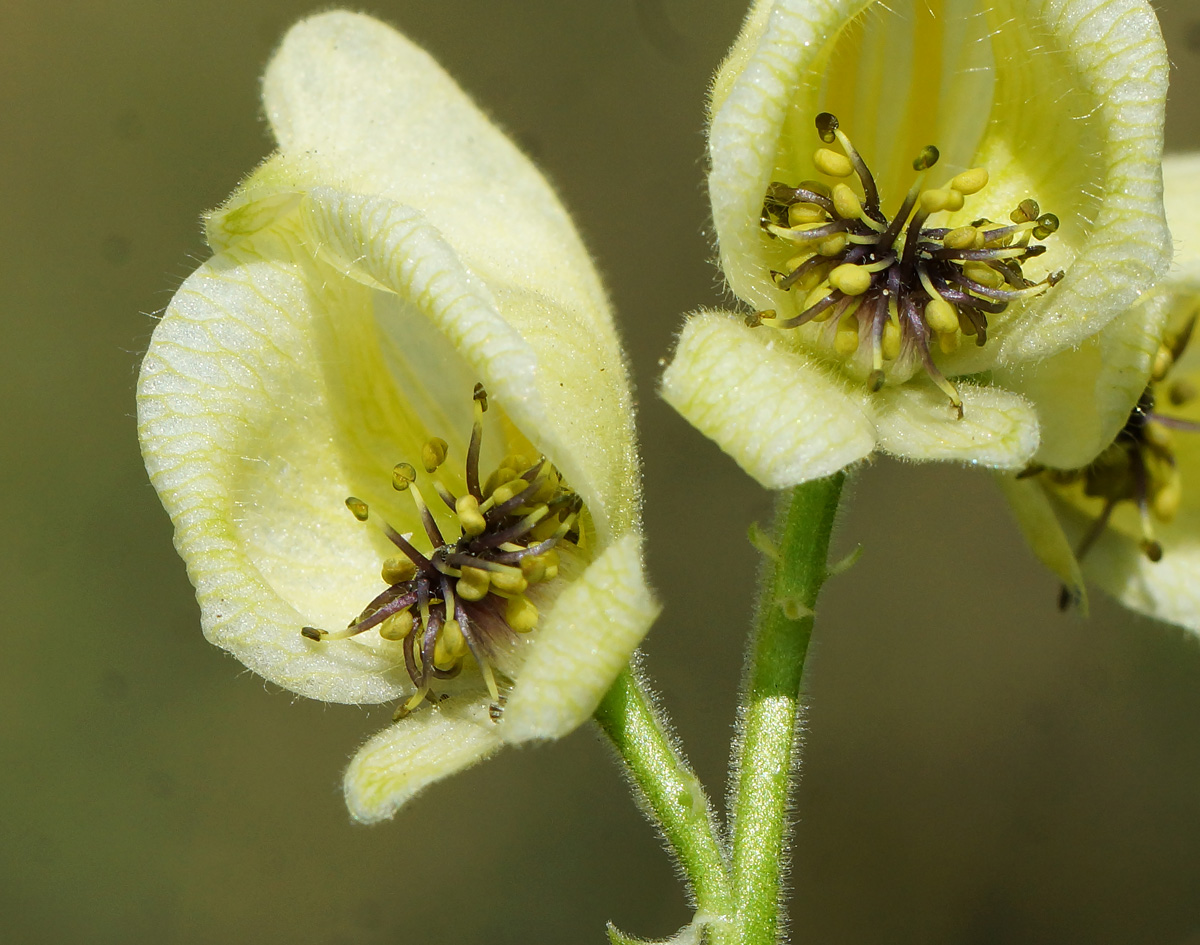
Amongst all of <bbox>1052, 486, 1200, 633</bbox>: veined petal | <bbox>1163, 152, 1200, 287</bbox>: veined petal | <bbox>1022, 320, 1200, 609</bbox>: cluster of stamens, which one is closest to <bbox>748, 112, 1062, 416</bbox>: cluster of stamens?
<bbox>1163, 152, 1200, 287</bbox>: veined petal

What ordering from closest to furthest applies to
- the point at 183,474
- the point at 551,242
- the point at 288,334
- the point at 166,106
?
the point at 183,474 → the point at 288,334 → the point at 551,242 → the point at 166,106

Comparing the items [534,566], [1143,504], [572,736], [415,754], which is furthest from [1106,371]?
[572,736]

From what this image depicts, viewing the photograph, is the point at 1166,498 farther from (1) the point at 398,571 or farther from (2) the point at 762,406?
(1) the point at 398,571

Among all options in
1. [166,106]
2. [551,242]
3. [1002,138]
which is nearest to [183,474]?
[551,242]

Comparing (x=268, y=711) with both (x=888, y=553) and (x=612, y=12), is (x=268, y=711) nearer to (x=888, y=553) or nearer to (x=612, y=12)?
(x=888, y=553)

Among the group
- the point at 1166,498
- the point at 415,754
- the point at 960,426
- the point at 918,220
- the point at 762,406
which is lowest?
the point at 1166,498

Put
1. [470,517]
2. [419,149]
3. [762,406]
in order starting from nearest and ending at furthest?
[762,406]
[470,517]
[419,149]

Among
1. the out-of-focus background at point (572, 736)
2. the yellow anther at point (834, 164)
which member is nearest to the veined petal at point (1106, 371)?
the yellow anther at point (834, 164)
